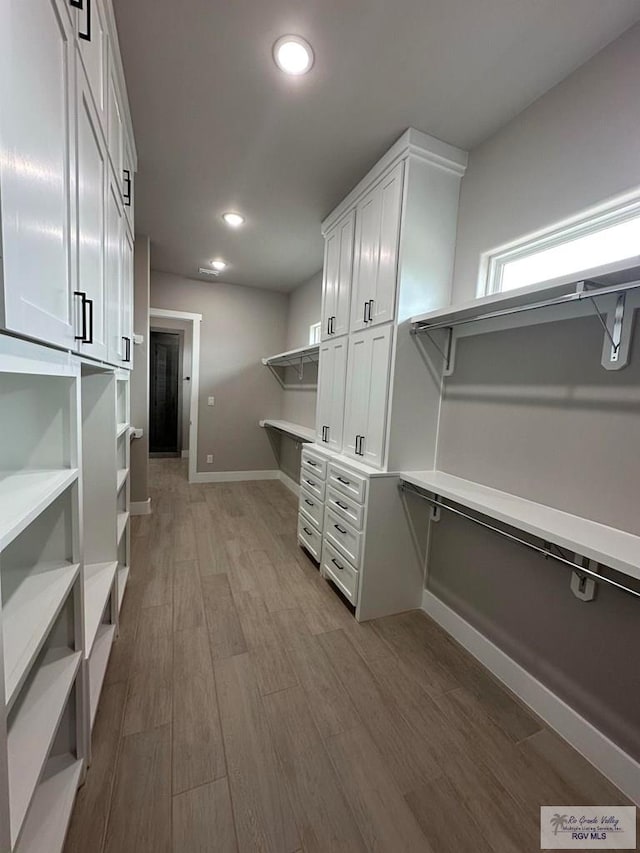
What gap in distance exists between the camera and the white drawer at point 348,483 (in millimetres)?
2187

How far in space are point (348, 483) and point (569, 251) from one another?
1.70m

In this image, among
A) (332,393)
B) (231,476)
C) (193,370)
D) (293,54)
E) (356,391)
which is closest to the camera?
(293,54)

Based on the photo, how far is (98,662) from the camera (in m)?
1.66

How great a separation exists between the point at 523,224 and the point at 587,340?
732 millimetres

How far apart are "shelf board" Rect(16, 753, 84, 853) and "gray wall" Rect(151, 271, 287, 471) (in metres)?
4.07

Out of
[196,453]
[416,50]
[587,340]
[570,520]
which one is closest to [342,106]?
[416,50]

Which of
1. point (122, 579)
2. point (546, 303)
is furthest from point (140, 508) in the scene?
point (546, 303)

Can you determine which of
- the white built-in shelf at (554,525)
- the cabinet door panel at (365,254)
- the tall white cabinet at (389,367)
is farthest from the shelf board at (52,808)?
the cabinet door panel at (365,254)

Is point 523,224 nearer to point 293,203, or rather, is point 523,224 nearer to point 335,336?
point 335,336

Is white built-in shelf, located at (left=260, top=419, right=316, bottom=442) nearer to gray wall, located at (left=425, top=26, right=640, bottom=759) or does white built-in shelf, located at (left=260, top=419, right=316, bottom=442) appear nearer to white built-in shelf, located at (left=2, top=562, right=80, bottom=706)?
Result: gray wall, located at (left=425, top=26, right=640, bottom=759)

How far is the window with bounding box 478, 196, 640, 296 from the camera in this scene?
143 centimetres

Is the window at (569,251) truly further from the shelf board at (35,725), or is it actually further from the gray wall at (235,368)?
the gray wall at (235,368)

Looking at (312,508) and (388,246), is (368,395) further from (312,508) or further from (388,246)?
(312,508)

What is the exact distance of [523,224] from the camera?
1780 millimetres
